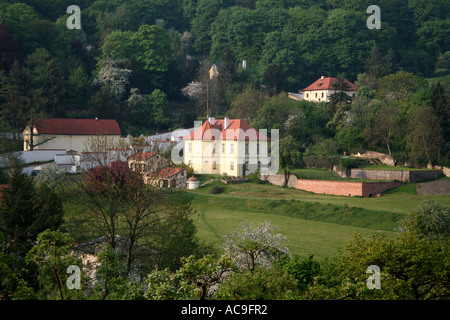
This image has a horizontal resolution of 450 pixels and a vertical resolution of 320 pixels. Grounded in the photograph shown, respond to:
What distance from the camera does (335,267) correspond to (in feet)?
60.1

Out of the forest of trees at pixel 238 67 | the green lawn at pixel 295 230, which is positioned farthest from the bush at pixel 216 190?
the forest of trees at pixel 238 67

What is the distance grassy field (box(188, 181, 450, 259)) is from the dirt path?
58cm

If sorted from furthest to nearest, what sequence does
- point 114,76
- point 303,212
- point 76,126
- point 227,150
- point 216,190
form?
point 114,76 → point 76,126 → point 227,150 → point 216,190 → point 303,212

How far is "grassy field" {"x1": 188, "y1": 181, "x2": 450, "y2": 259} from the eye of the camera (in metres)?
28.9

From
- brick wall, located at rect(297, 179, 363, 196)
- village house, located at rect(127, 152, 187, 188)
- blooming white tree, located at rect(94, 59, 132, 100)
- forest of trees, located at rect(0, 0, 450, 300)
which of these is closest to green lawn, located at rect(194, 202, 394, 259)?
forest of trees, located at rect(0, 0, 450, 300)

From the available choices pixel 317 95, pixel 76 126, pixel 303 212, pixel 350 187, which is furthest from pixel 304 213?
pixel 317 95

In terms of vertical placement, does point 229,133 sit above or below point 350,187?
above

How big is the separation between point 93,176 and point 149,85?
A: 155ft

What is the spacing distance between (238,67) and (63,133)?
3003 centimetres

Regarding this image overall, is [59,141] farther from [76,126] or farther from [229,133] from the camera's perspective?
[229,133]

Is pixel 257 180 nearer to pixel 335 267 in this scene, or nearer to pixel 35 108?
pixel 35 108

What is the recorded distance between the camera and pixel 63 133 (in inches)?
1991

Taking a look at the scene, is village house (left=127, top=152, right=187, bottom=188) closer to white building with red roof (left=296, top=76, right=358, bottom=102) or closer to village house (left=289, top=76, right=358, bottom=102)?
village house (left=289, top=76, right=358, bottom=102)
